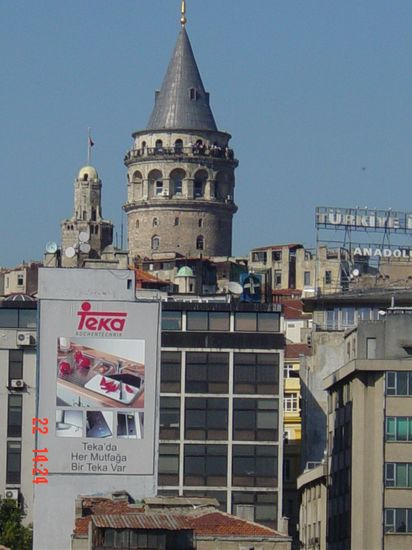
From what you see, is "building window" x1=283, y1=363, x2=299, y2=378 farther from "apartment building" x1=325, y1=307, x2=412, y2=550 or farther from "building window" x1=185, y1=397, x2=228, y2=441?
"apartment building" x1=325, y1=307, x2=412, y2=550

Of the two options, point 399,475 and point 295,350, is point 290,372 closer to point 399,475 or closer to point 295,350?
point 295,350

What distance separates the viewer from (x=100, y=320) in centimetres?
12912

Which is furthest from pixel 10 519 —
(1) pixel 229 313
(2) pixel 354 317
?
(2) pixel 354 317

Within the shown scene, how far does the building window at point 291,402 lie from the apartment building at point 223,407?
645 inches

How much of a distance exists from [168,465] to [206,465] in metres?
1.83

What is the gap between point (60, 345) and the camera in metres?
128

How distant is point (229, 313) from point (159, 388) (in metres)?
8.96

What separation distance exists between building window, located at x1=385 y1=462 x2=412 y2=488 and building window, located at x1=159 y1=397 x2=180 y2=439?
2597 centimetres

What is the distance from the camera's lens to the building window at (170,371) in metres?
136

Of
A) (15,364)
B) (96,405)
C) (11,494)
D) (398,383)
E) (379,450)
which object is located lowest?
(11,494)

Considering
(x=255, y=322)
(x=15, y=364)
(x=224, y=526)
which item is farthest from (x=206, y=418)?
(x=224, y=526)

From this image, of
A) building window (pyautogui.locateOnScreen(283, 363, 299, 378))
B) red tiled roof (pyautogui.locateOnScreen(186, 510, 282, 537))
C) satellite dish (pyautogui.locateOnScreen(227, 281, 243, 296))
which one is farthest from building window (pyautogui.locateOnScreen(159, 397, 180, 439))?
red tiled roof (pyautogui.locateOnScreen(186, 510, 282, 537))

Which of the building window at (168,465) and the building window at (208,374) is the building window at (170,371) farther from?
the building window at (168,465)
